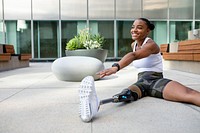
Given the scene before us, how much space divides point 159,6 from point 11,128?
19.0 m

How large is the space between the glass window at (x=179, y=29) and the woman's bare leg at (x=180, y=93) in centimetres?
1750

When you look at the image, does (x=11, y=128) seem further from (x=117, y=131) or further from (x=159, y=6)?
(x=159, y=6)

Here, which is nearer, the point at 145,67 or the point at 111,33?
the point at 145,67

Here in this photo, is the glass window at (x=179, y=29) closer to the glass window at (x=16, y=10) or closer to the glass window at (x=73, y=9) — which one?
the glass window at (x=73, y=9)

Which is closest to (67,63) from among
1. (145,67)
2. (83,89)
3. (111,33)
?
(145,67)

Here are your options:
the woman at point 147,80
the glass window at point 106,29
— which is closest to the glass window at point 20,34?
the glass window at point 106,29

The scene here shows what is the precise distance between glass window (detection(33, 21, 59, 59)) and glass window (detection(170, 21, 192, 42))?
9.13m

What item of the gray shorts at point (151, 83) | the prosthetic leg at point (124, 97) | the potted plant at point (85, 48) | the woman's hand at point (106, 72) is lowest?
the prosthetic leg at point (124, 97)

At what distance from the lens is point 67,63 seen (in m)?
5.95

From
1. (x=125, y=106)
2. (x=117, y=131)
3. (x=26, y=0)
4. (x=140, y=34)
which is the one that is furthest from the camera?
(x=26, y=0)

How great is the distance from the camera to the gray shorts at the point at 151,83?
357 cm

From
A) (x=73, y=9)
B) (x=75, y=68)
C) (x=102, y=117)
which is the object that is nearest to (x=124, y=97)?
(x=102, y=117)

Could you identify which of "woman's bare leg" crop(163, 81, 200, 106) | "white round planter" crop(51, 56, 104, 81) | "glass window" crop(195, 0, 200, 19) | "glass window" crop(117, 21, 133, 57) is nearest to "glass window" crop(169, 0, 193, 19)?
"glass window" crop(195, 0, 200, 19)

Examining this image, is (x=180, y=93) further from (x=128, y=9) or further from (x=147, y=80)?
(x=128, y=9)
